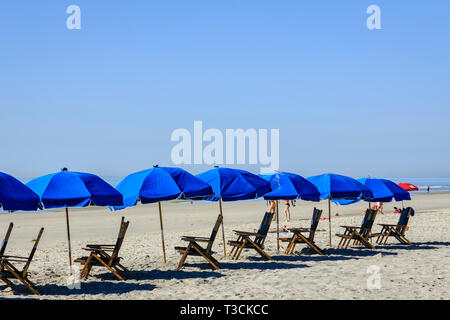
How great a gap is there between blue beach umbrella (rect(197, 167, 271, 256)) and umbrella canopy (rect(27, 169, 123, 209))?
2162 millimetres

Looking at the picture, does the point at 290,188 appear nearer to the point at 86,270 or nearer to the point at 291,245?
the point at 291,245

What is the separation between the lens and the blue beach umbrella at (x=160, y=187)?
375 inches

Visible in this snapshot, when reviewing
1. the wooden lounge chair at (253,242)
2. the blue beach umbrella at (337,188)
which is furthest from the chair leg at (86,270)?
the blue beach umbrella at (337,188)

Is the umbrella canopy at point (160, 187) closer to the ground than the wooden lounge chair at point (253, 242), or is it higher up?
higher up

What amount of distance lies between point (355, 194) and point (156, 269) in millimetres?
4680

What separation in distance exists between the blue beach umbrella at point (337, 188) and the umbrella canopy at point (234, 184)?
5.68 feet

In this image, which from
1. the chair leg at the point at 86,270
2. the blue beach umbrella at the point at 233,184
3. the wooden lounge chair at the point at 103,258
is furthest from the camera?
the blue beach umbrella at the point at 233,184

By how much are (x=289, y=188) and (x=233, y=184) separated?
1.42 m

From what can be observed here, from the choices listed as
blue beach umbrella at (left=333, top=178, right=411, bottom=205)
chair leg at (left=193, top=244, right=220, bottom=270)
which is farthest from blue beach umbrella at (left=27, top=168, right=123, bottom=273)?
blue beach umbrella at (left=333, top=178, right=411, bottom=205)

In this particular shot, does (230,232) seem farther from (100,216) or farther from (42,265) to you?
(100,216)

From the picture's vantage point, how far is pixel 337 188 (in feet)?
40.0

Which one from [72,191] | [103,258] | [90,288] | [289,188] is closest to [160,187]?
[103,258]

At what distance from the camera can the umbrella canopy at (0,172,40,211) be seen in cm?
754

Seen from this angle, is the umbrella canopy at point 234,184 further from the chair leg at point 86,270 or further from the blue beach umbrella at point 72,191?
the chair leg at point 86,270
